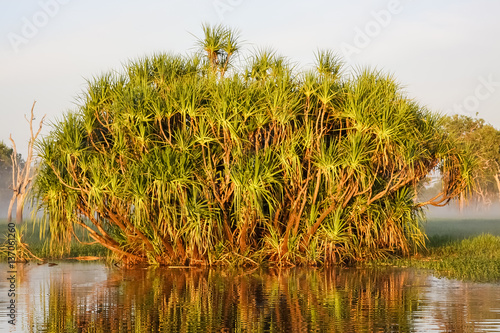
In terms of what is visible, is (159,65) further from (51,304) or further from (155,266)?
(51,304)

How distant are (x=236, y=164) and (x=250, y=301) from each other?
19.8ft

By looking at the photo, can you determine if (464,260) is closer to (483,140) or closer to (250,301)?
(250,301)

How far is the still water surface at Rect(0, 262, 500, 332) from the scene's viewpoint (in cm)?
958

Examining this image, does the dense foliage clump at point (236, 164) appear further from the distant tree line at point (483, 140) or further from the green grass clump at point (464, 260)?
the distant tree line at point (483, 140)

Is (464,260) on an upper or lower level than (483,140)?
lower

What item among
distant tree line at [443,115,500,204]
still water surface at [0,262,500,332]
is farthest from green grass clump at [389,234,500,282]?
distant tree line at [443,115,500,204]

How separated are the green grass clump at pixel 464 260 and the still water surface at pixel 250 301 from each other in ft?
2.71

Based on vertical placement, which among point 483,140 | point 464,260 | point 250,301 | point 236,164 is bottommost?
point 250,301

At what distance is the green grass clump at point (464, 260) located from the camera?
632 inches

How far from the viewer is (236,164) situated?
691 inches

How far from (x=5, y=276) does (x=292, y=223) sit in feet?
23.3

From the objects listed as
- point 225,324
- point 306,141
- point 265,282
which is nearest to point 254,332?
point 225,324

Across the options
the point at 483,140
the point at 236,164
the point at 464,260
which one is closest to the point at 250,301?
the point at 236,164

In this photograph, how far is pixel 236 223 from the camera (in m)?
18.3
